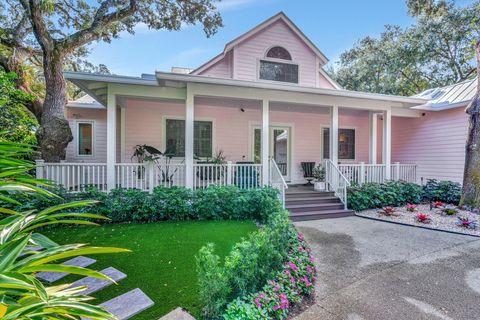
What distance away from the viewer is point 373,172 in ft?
27.8

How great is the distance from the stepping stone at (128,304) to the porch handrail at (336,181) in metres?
6.09

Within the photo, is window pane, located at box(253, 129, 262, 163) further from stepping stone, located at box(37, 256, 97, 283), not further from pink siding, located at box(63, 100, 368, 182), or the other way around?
stepping stone, located at box(37, 256, 97, 283)

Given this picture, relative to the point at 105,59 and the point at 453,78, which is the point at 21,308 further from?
the point at 453,78

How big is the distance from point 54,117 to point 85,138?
2073mm

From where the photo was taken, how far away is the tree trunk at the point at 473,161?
23.5ft

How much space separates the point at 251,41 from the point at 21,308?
1000 cm

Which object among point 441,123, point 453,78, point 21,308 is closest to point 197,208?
point 21,308

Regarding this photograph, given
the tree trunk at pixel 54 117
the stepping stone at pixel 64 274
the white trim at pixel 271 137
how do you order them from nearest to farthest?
the stepping stone at pixel 64 274, the tree trunk at pixel 54 117, the white trim at pixel 271 137

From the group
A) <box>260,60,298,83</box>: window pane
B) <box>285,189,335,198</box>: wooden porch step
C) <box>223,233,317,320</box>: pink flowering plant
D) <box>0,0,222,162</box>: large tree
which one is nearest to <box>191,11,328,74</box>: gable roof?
<box>260,60,298,83</box>: window pane

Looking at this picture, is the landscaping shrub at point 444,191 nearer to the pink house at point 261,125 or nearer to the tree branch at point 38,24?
the pink house at point 261,125

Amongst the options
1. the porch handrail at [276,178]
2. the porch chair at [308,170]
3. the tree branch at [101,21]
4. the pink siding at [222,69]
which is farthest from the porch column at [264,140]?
the tree branch at [101,21]

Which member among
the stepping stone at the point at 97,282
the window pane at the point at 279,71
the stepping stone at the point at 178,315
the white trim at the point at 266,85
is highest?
the window pane at the point at 279,71

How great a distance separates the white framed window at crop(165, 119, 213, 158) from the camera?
9000 millimetres

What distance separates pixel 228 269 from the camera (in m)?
2.54
